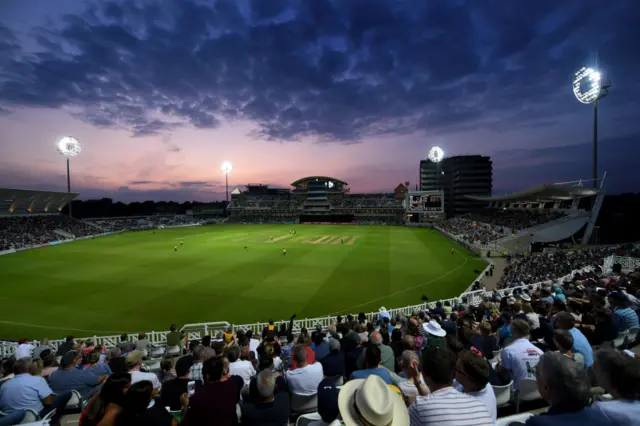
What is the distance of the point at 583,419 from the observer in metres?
2.16

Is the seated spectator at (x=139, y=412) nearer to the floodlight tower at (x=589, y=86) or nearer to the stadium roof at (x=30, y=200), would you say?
the floodlight tower at (x=589, y=86)

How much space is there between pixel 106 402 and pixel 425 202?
267ft

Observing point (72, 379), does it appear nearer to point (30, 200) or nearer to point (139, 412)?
point (139, 412)

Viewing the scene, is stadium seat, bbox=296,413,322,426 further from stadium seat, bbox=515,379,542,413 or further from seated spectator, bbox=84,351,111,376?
seated spectator, bbox=84,351,111,376

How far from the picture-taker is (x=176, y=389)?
13.5ft

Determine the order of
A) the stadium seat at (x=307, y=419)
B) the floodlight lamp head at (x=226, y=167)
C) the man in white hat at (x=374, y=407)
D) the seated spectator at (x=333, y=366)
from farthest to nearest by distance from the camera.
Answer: the floodlight lamp head at (x=226, y=167) < the seated spectator at (x=333, y=366) < the stadium seat at (x=307, y=419) < the man in white hat at (x=374, y=407)

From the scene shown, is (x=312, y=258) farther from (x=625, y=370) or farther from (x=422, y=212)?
(x=422, y=212)

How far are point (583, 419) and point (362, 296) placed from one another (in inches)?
691

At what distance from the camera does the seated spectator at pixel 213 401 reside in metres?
3.16

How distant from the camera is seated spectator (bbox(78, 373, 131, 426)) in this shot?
9.37ft

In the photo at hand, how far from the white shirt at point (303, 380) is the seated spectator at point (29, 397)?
143 inches

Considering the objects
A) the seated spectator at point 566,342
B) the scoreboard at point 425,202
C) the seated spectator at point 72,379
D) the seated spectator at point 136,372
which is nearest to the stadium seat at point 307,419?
the seated spectator at point 136,372

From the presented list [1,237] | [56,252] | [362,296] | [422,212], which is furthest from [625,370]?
[422,212]

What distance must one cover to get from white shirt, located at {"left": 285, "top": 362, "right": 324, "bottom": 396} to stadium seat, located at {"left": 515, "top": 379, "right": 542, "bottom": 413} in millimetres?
2922
